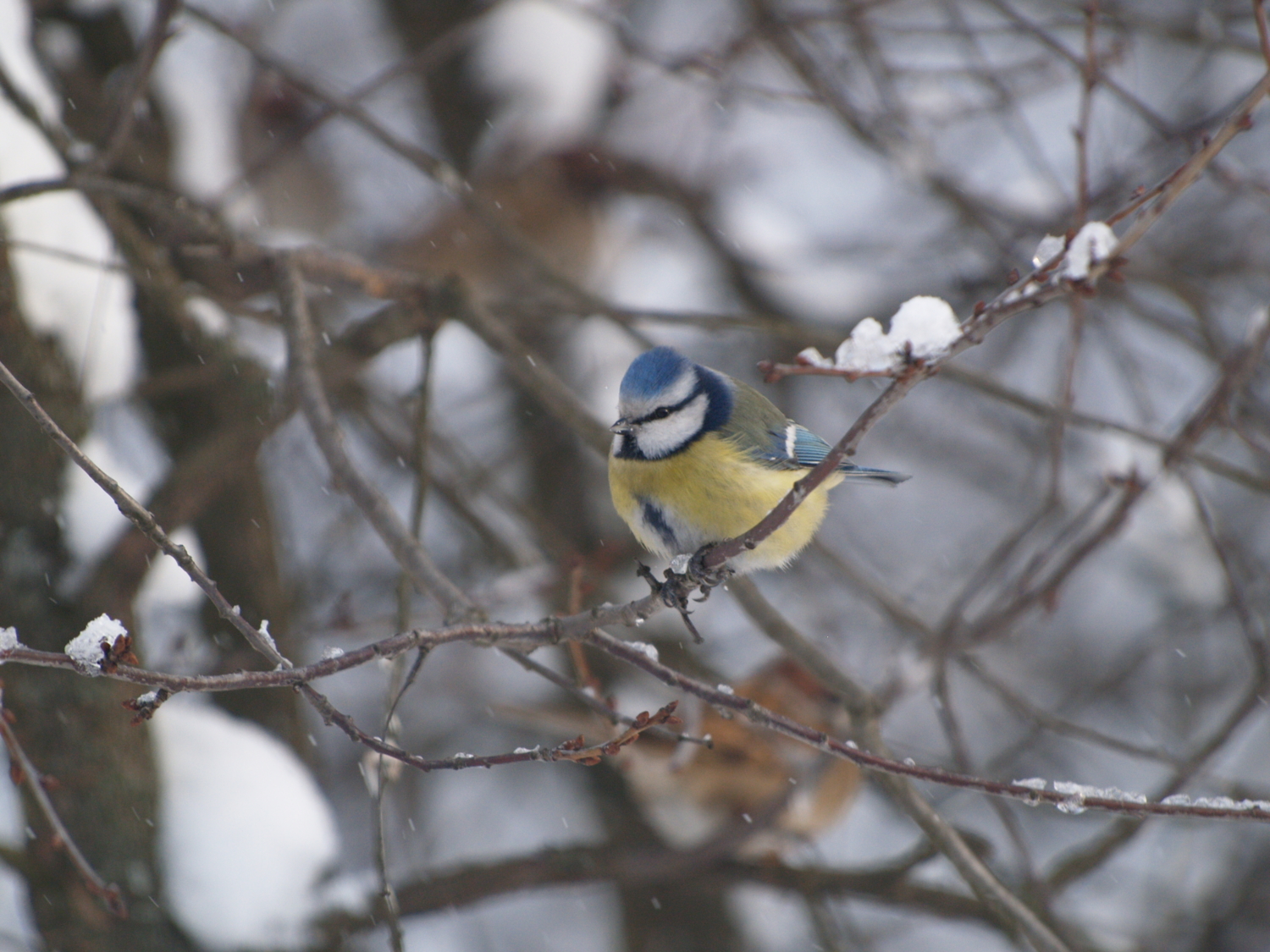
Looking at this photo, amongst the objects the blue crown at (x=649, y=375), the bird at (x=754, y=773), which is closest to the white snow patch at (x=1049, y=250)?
the blue crown at (x=649, y=375)

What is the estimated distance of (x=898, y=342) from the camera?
133cm

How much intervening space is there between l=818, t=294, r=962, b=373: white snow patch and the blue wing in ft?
4.95

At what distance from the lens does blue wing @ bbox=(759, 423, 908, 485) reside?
9.88 feet

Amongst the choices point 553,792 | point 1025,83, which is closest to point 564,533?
point 553,792

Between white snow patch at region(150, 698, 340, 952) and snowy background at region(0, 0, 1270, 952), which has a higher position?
snowy background at region(0, 0, 1270, 952)

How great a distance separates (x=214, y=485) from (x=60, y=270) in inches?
33.6

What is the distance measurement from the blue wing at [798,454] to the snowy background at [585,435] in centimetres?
44

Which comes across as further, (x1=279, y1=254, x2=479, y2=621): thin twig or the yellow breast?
the yellow breast

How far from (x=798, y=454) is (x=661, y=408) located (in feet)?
1.72

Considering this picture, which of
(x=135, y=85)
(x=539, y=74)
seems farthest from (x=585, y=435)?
(x=539, y=74)

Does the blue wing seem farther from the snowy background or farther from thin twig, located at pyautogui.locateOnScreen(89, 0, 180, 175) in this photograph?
thin twig, located at pyautogui.locateOnScreen(89, 0, 180, 175)

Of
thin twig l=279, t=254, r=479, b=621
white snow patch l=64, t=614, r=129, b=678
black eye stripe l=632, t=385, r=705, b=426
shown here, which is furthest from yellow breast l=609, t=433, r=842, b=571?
white snow patch l=64, t=614, r=129, b=678

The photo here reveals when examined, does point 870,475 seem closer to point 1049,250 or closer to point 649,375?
point 649,375

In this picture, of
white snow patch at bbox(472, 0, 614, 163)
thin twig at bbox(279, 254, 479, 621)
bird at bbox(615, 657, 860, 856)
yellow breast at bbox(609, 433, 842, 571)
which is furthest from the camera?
white snow patch at bbox(472, 0, 614, 163)
